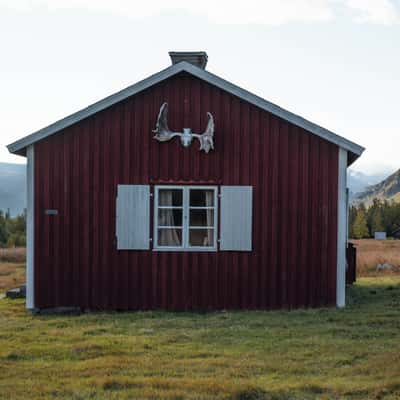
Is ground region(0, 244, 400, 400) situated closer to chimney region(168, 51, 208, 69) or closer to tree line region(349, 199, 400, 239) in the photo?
chimney region(168, 51, 208, 69)

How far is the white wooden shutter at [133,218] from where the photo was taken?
15359 millimetres

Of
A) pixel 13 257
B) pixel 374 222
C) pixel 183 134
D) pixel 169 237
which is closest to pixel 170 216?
pixel 169 237

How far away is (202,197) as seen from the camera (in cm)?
1548

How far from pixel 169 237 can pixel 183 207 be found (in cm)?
67

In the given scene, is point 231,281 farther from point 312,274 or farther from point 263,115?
point 263,115

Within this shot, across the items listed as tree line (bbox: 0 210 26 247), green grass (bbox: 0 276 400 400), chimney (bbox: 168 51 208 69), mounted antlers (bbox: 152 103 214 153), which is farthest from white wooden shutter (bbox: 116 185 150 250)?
tree line (bbox: 0 210 26 247)

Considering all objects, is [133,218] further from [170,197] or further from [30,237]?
[30,237]

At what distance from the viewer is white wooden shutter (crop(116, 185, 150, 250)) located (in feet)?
50.4

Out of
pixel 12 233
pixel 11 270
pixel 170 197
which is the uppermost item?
pixel 170 197

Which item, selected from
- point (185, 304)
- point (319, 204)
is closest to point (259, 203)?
point (319, 204)

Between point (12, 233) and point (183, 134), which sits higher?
point (183, 134)

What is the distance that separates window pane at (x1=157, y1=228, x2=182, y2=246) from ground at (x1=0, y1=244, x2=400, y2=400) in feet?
4.70

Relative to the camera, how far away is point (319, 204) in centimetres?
1541

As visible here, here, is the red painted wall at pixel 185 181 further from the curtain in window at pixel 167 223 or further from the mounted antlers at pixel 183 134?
the curtain in window at pixel 167 223
